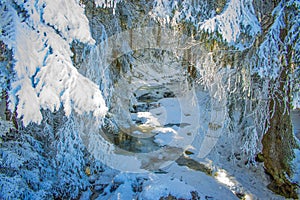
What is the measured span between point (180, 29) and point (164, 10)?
1169 millimetres

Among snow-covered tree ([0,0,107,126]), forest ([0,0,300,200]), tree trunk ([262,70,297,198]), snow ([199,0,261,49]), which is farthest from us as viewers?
tree trunk ([262,70,297,198])

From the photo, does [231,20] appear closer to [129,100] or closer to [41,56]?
[41,56]

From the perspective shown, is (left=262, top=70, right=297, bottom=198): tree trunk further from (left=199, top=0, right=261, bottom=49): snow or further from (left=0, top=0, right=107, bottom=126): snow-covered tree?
(left=0, top=0, right=107, bottom=126): snow-covered tree

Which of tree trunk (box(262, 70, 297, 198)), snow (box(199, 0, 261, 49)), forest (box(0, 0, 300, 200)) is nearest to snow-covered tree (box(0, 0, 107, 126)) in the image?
forest (box(0, 0, 300, 200))

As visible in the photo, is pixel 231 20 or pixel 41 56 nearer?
pixel 41 56

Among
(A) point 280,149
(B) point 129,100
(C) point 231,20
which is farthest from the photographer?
(B) point 129,100

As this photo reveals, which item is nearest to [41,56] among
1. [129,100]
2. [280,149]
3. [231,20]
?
[231,20]

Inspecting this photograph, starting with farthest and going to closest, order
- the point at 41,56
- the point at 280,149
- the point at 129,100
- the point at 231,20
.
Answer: the point at 129,100
the point at 280,149
the point at 231,20
the point at 41,56

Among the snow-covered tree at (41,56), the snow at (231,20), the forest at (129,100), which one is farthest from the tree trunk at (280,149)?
the snow-covered tree at (41,56)

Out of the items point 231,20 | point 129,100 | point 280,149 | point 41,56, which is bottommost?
point 280,149

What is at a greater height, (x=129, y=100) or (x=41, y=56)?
(x=41, y=56)

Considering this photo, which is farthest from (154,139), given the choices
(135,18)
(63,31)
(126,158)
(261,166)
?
(63,31)

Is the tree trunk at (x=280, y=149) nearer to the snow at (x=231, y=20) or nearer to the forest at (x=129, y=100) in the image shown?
the forest at (x=129, y=100)

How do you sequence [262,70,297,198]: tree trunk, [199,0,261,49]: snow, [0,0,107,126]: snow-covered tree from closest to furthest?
[0,0,107,126]: snow-covered tree, [199,0,261,49]: snow, [262,70,297,198]: tree trunk
